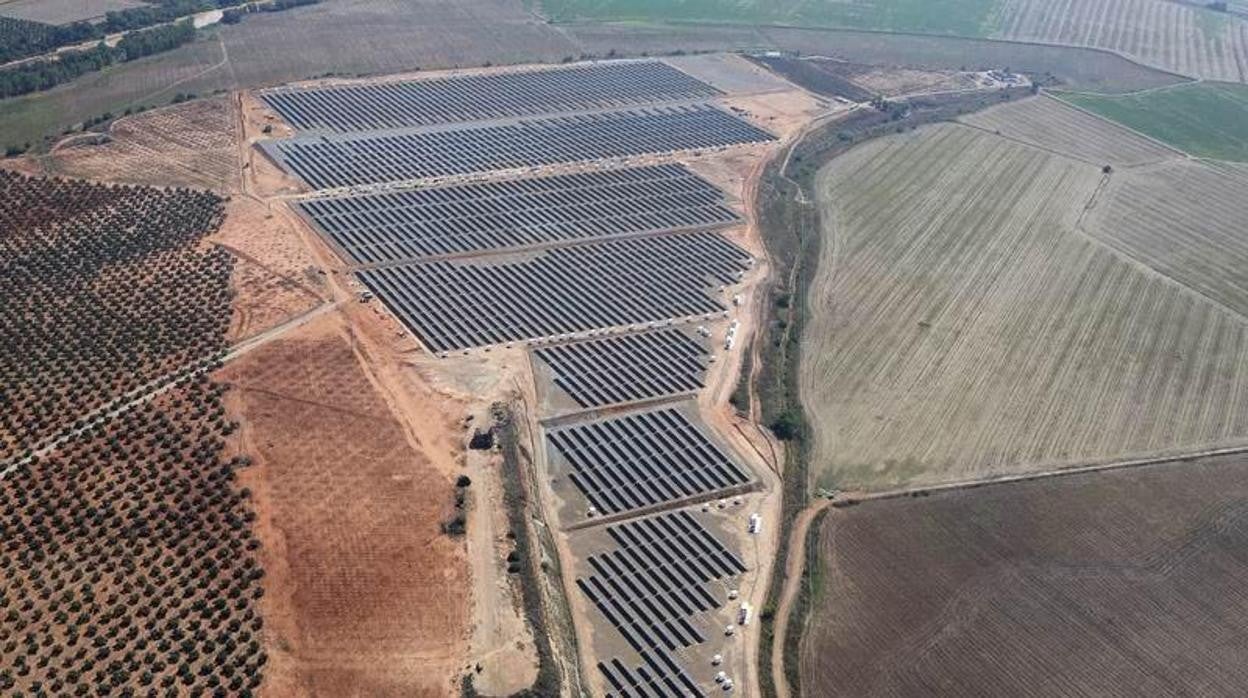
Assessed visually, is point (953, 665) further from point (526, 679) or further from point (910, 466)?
point (526, 679)

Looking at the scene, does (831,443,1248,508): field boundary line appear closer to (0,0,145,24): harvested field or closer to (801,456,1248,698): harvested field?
(801,456,1248,698): harvested field

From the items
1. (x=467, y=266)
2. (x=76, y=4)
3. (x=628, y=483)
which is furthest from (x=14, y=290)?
(x=76, y=4)

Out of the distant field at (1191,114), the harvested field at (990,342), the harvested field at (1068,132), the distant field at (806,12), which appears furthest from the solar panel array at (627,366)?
the distant field at (806,12)

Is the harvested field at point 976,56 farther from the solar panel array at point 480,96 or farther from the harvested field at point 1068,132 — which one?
the solar panel array at point 480,96

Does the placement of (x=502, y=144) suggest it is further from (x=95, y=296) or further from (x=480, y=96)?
(x=95, y=296)

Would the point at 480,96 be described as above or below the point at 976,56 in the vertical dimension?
above

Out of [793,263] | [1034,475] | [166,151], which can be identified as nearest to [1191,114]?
[793,263]
